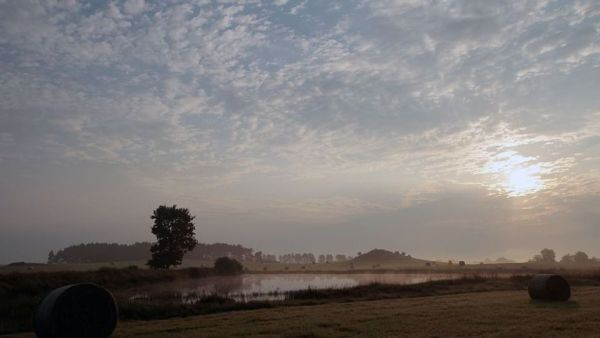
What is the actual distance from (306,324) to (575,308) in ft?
41.4

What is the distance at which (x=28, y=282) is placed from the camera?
3525 cm

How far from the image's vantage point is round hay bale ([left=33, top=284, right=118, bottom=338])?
51.2 feet

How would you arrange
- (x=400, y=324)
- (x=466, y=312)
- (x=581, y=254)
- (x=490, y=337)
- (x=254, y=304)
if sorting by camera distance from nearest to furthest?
(x=490, y=337), (x=400, y=324), (x=466, y=312), (x=254, y=304), (x=581, y=254)

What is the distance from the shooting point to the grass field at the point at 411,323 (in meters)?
15.5

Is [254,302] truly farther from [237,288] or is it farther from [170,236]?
[170,236]

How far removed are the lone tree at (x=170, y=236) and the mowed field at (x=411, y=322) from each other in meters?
52.9

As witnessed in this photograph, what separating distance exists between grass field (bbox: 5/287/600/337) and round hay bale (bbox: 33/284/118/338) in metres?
0.98

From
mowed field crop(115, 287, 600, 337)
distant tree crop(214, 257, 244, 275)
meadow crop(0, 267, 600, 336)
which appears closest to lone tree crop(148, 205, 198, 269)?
distant tree crop(214, 257, 244, 275)

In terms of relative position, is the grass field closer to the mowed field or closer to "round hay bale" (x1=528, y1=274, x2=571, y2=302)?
the mowed field

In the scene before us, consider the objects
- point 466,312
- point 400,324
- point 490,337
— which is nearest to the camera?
point 490,337

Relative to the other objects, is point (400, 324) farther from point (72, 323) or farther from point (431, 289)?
point (431, 289)

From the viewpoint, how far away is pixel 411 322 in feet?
58.7

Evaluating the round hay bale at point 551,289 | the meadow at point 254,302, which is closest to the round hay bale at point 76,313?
the meadow at point 254,302

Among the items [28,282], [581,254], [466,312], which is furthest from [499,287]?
[581,254]
